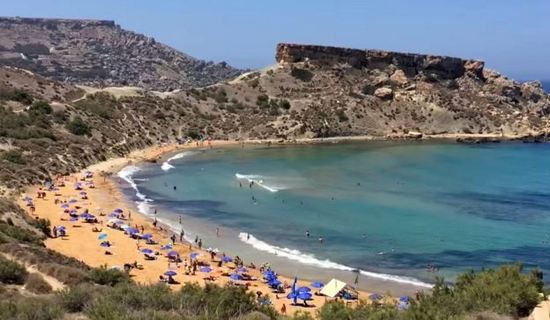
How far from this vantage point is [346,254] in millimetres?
38812

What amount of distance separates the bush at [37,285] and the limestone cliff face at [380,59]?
357 ft

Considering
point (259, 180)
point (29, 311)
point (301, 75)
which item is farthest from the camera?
point (301, 75)

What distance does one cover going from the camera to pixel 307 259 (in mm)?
37781

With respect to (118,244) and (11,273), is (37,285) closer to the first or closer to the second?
(11,273)

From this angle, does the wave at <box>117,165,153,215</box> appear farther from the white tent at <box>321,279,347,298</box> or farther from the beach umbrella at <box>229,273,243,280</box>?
the white tent at <box>321,279,347,298</box>

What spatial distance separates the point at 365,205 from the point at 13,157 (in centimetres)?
3323

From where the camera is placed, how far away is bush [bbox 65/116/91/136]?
76.8 metres

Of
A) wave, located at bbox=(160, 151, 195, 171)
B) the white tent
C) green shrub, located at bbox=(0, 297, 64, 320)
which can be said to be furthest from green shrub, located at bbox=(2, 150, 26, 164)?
green shrub, located at bbox=(0, 297, 64, 320)

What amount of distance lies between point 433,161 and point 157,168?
38.3 m

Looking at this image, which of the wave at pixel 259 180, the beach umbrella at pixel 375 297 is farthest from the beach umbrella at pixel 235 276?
the wave at pixel 259 180

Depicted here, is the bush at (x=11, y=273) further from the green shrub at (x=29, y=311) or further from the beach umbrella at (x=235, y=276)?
the beach umbrella at (x=235, y=276)

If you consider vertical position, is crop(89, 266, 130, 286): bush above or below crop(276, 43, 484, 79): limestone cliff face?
below

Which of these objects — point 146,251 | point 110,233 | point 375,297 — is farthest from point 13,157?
point 375,297

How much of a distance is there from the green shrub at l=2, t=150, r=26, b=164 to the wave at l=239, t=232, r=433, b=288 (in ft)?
85.6
